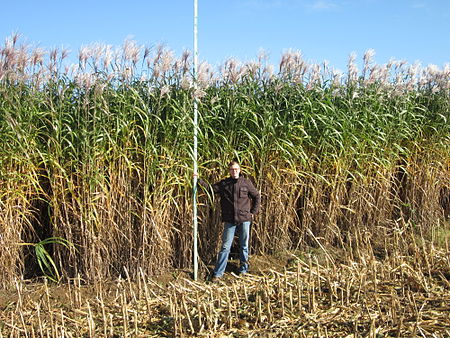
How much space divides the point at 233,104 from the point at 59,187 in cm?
194

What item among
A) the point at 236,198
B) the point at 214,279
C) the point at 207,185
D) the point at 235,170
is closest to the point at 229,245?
the point at 214,279

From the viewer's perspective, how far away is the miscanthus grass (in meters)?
4.38

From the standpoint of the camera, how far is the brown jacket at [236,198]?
187 inches

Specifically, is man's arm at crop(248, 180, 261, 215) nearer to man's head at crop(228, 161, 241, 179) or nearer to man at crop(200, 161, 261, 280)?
man at crop(200, 161, 261, 280)

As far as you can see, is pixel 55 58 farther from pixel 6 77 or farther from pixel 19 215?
pixel 19 215

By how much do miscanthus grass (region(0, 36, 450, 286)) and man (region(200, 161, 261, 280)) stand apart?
204mm

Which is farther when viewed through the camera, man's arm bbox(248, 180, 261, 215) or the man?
man's arm bbox(248, 180, 261, 215)

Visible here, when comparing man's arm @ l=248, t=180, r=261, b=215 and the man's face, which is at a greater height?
the man's face

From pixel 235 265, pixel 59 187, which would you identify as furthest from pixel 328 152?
pixel 59 187

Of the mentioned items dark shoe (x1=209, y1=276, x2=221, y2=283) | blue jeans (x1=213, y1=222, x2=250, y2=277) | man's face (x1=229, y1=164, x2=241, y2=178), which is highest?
man's face (x1=229, y1=164, x2=241, y2=178)

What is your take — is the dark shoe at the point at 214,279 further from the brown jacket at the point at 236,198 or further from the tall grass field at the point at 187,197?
the brown jacket at the point at 236,198

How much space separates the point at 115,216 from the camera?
461cm

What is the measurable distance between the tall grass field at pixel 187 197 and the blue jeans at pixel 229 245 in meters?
0.21

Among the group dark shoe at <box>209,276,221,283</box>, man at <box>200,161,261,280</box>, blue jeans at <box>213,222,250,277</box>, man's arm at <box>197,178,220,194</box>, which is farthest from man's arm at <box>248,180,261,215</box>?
dark shoe at <box>209,276,221,283</box>
